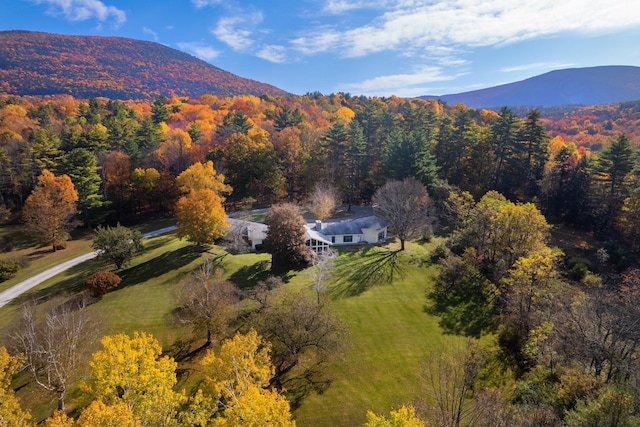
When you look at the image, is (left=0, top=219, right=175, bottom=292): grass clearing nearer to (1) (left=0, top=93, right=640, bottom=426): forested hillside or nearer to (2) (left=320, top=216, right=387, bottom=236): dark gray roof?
(1) (left=0, top=93, right=640, bottom=426): forested hillside

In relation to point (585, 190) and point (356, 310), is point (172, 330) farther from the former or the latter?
point (585, 190)

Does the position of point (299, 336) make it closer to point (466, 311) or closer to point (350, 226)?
point (466, 311)

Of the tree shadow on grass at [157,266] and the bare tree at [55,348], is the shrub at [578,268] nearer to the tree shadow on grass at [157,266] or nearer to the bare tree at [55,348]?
the tree shadow on grass at [157,266]

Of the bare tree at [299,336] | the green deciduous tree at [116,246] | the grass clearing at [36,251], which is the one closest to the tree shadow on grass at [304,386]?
the bare tree at [299,336]

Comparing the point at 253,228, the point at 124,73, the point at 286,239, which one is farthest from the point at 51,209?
the point at 124,73

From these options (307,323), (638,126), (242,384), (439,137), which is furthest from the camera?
(638,126)

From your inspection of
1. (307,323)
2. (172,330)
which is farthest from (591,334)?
(172,330)
